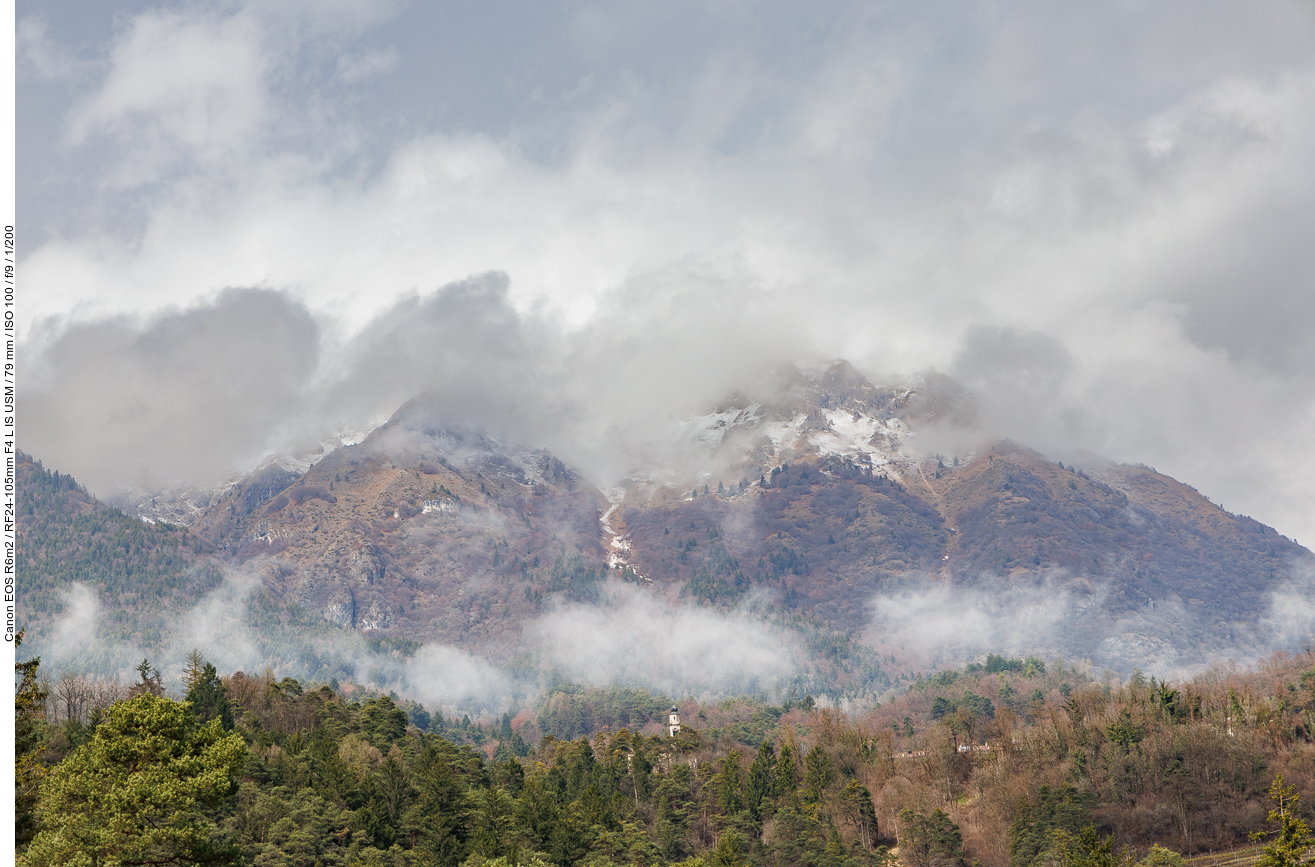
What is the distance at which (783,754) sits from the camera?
182875 millimetres

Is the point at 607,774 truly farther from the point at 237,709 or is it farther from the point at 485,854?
the point at 485,854

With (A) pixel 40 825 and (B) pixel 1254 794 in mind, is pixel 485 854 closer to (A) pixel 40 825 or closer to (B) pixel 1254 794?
(A) pixel 40 825

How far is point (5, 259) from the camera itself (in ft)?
91.8

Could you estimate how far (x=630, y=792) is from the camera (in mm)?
169875

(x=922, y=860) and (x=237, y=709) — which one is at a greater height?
(x=237, y=709)

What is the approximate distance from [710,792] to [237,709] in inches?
2721

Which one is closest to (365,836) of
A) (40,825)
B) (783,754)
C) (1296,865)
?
(40,825)

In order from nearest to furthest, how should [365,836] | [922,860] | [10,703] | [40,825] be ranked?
[10,703] < [40,825] < [365,836] < [922,860]

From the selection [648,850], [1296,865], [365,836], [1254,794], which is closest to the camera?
[1296,865]

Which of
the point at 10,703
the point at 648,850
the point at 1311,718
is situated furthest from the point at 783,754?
the point at 10,703

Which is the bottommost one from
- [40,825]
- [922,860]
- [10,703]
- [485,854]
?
[922,860]

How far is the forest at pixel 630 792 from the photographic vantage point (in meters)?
42.5

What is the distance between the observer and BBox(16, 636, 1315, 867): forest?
42531 millimetres

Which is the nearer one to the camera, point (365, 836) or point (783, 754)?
point (365, 836)
